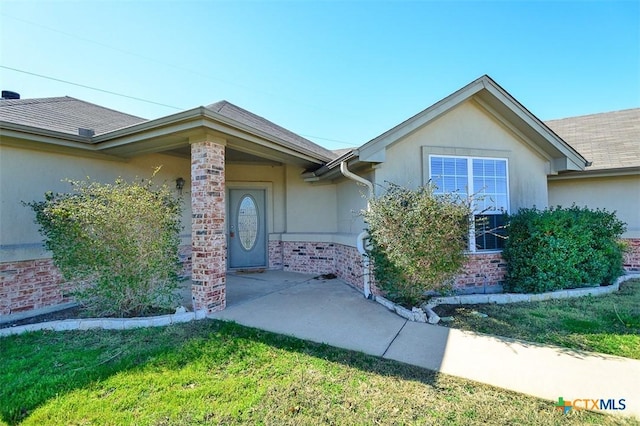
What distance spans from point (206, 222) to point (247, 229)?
4.45 metres

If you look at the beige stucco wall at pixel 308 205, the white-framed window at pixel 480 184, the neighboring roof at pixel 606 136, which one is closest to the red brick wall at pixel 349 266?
the beige stucco wall at pixel 308 205

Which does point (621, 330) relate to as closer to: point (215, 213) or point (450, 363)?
point (450, 363)

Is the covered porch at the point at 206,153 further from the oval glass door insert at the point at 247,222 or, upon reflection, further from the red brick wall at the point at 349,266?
the red brick wall at the point at 349,266

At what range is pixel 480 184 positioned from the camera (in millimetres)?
7434

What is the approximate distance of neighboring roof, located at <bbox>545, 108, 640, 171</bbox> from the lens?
885cm

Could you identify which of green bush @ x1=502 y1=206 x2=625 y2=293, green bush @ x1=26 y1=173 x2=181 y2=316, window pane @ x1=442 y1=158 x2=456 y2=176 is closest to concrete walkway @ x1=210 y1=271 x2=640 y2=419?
green bush @ x1=26 y1=173 x2=181 y2=316

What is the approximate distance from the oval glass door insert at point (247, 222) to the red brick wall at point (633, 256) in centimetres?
1088

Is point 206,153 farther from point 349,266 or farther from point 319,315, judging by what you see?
point 349,266

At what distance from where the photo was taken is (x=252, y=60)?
12883mm

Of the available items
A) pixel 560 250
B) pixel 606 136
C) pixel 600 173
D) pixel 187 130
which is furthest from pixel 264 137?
pixel 606 136

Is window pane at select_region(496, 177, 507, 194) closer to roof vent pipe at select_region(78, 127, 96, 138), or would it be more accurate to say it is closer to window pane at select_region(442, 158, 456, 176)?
window pane at select_region(442, 158, 456, 176)

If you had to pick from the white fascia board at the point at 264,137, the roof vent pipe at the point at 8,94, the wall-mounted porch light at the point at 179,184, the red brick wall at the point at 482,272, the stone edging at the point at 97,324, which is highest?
the roof vent pipe at the point at 8,94

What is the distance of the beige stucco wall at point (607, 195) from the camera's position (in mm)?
8750

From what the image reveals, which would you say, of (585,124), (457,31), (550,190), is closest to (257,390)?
(550,190)
